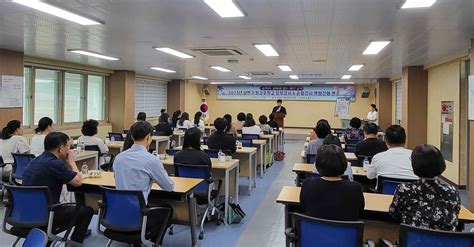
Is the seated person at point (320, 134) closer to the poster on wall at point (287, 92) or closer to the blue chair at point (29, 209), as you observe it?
the blue chair at point (29, 209)

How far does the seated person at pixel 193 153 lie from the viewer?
409 centimetres

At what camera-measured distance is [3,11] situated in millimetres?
4008

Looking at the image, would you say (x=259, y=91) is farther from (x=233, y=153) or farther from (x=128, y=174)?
(x=128, y=174)

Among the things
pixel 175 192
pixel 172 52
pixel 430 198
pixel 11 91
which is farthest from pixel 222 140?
pixel 11 91

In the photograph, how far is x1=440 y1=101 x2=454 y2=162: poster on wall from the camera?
7.25 m

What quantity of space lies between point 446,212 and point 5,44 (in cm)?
701

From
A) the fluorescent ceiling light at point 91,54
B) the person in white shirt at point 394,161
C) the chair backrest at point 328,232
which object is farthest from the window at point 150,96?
the chair backrest at point 328,232

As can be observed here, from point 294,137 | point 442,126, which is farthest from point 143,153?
point 294,137

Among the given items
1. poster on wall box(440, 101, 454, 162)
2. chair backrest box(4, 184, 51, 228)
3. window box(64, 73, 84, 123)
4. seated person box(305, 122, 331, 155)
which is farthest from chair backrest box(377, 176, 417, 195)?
window box(64, 73, 84, 123)

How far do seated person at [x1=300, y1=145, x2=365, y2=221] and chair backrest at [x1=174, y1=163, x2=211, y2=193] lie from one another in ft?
5.76

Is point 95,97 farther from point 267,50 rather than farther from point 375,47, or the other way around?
point 375,47

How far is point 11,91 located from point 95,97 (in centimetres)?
391

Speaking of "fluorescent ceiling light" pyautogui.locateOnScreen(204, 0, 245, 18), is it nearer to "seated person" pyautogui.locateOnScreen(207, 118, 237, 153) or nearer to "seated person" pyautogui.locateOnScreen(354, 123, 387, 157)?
"seated person" pyautogui.locateOnScreen(207, 118, 237, 153)

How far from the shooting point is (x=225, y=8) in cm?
375
